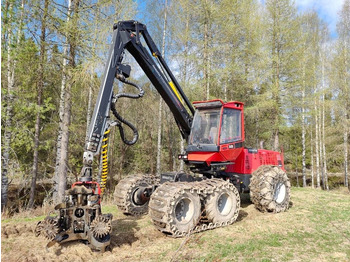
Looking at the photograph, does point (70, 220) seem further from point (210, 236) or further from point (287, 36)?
point (287, 36)

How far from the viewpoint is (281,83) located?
52.1 ft

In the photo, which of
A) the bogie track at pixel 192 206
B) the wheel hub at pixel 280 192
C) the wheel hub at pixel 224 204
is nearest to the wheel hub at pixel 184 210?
the bogie track at pixel 192 206

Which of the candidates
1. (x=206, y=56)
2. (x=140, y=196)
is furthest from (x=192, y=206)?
(x=206, y=56)

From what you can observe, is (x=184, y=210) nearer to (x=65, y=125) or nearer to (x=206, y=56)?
(x=65, y=125)

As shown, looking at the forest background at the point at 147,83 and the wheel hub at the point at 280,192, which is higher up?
the forest background at the point at 147,83

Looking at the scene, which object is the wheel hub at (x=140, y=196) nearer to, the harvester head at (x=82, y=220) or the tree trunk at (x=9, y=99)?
the harvester head at (x=82, y=220)

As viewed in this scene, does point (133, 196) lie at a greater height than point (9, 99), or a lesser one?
lesser

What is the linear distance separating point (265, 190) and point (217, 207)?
5.74ft

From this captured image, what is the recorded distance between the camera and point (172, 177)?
6332mm

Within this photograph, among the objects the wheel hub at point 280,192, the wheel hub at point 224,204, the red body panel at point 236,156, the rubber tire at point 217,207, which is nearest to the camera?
the rubber tire at point 217,207

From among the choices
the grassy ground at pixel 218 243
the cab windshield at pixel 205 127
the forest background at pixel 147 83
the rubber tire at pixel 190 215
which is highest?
the forest background at pixel 147 83

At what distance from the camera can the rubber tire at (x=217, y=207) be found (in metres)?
5.68

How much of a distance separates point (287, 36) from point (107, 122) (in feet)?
47.8

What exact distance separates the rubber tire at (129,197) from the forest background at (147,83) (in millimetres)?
1928
